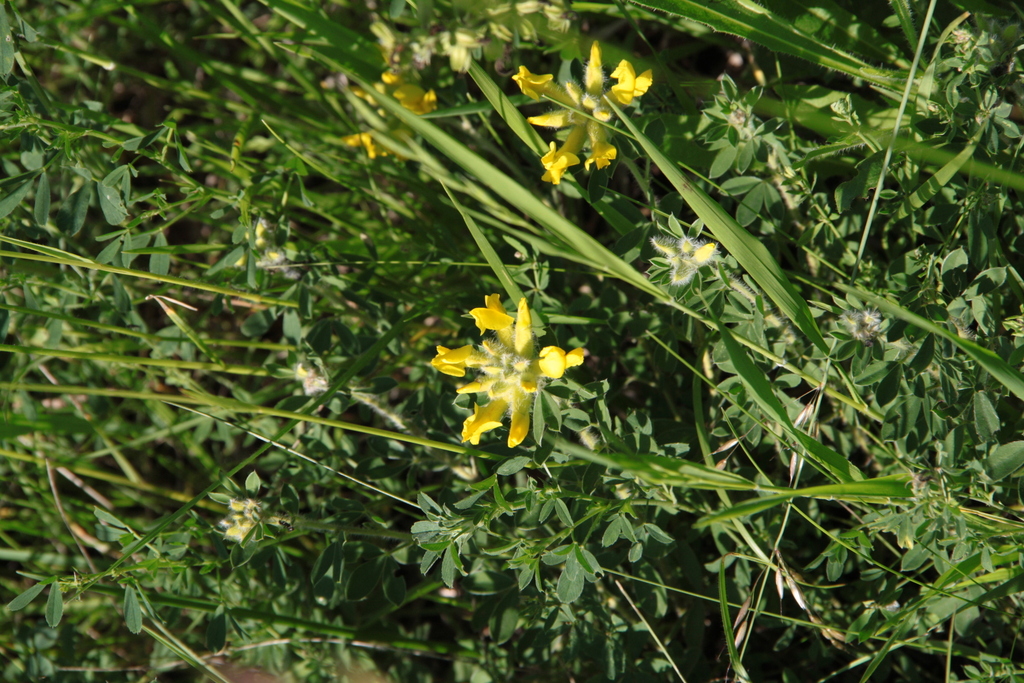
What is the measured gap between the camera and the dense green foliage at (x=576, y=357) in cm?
192

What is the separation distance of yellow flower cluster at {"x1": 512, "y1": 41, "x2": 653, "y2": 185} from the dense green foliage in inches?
0.6

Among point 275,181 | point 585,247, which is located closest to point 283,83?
point 275,181

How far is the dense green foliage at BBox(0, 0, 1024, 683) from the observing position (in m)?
1.92

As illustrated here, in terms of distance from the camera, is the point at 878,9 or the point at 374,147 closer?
the point at 878,9

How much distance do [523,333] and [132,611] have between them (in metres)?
1.54

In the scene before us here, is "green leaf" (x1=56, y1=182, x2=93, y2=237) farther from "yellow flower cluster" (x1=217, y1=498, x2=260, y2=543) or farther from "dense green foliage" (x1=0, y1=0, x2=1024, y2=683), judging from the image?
"yellow flower cluster" (x1=217, y1=498, x2=260, y2=543)

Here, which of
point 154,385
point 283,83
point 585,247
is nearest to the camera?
point 585,247

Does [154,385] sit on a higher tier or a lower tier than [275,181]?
lower

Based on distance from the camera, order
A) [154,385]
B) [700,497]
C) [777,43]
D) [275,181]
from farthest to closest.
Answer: [154,385] → [275,181] → [700,497] → [777,43]

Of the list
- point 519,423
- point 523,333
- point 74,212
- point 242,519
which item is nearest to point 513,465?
point 519,423

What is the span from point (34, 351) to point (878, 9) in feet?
9.80

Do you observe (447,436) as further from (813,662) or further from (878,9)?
(878,9)

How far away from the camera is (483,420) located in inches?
72.6

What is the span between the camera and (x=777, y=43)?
7.26 ft
